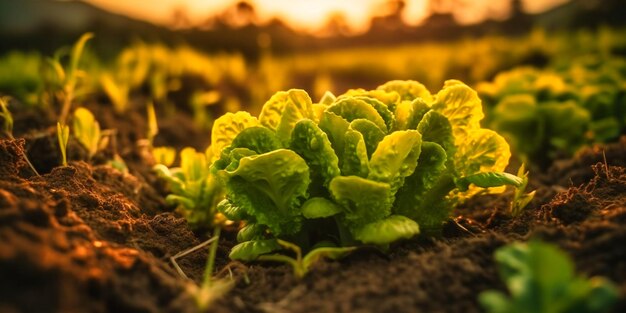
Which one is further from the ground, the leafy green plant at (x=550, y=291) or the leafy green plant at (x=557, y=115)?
the leafy green plant at (x=550, y=291)

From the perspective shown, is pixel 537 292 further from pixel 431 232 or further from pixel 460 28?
pixel 460 28

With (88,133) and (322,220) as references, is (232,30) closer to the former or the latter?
(88,133)

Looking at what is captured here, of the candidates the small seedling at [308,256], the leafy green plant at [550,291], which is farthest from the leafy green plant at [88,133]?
the leafy green plant at [550,291]

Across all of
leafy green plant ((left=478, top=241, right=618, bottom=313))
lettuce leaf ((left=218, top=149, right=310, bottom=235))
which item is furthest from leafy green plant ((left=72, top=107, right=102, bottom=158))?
leafy green plant ((left=478, top=241, right=618, bottom=313))

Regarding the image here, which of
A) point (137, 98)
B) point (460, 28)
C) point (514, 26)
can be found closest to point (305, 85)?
point (137, 98)

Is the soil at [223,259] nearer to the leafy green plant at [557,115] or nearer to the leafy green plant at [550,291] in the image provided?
the leafy green plant at [550,291]

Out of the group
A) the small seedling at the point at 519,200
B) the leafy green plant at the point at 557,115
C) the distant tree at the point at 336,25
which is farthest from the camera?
the distant tree at the point at 336,25

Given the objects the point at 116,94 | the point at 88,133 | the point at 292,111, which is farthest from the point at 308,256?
the point at 116,94

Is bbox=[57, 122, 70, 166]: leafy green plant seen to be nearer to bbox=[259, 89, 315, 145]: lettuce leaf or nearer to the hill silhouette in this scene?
bbox=[259, 89, 315, 145]: lettuce leaf
